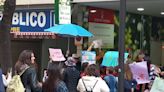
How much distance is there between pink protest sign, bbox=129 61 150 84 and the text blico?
8058 millimetres

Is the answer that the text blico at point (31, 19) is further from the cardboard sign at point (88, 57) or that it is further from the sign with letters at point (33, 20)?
the cardboard sign at point (88, 57)

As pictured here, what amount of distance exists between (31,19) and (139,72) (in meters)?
8.86

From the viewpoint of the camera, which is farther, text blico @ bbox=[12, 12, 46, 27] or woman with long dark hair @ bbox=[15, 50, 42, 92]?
text blico @ bbox=[12, 12, 46, 27]

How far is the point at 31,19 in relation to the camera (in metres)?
19.6

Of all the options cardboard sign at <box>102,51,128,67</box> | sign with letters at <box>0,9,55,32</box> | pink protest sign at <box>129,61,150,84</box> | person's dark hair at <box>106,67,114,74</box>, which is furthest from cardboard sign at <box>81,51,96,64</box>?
sign with letters at <box>0,9,55,32</box>

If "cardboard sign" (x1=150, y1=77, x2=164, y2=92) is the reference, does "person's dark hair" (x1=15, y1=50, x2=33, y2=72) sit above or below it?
above

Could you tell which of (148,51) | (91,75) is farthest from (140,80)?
(148,51)

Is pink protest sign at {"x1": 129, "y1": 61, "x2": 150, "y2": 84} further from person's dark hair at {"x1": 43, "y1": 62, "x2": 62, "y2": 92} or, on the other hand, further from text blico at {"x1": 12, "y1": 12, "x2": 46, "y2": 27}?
text blico at {"x1": 12, "y1": 12, "x2": 46, "y2": 27}

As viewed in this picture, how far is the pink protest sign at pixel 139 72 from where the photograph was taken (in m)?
11.6

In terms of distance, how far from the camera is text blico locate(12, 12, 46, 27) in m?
19.2

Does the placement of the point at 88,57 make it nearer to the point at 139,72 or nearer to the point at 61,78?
the point at 139,72

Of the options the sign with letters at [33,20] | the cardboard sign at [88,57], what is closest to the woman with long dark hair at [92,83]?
the cardboard sign at [88,57]

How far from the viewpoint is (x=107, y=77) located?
1024 cm

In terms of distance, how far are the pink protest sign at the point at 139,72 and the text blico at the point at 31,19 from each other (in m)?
8.06
